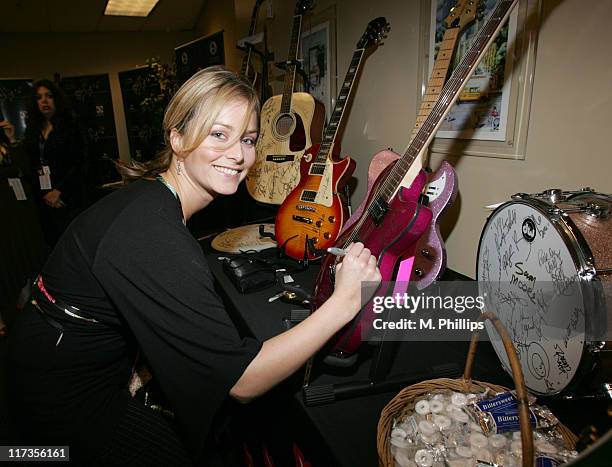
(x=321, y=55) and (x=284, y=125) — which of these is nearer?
(x=284, y=125)

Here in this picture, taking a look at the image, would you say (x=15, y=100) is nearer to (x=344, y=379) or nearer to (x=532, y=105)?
(x=344, y=379)

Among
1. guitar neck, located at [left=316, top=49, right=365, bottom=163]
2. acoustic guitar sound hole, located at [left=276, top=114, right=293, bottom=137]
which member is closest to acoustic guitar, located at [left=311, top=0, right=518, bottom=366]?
guitar neck, located at [left=316, top=49, right=365, bottom=163]

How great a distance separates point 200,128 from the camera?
0.97 meters

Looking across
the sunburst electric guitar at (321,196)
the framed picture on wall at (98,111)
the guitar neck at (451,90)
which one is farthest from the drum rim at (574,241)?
the framed picture on wall at (98,111)

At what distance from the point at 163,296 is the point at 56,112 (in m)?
3.29

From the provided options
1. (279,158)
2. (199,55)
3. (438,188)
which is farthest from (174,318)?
(199,55)

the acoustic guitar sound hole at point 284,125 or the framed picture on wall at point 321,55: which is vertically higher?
the framed picture on wall at point 321,55

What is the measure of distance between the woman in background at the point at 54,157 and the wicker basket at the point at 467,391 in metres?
3.42

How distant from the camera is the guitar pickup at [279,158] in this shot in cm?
216

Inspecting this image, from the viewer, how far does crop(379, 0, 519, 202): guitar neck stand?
3.23ft

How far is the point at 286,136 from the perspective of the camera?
2184 mm

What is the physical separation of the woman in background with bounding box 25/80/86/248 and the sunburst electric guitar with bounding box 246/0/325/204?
1964 mm

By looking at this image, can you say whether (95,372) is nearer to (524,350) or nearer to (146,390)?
(146,390)
